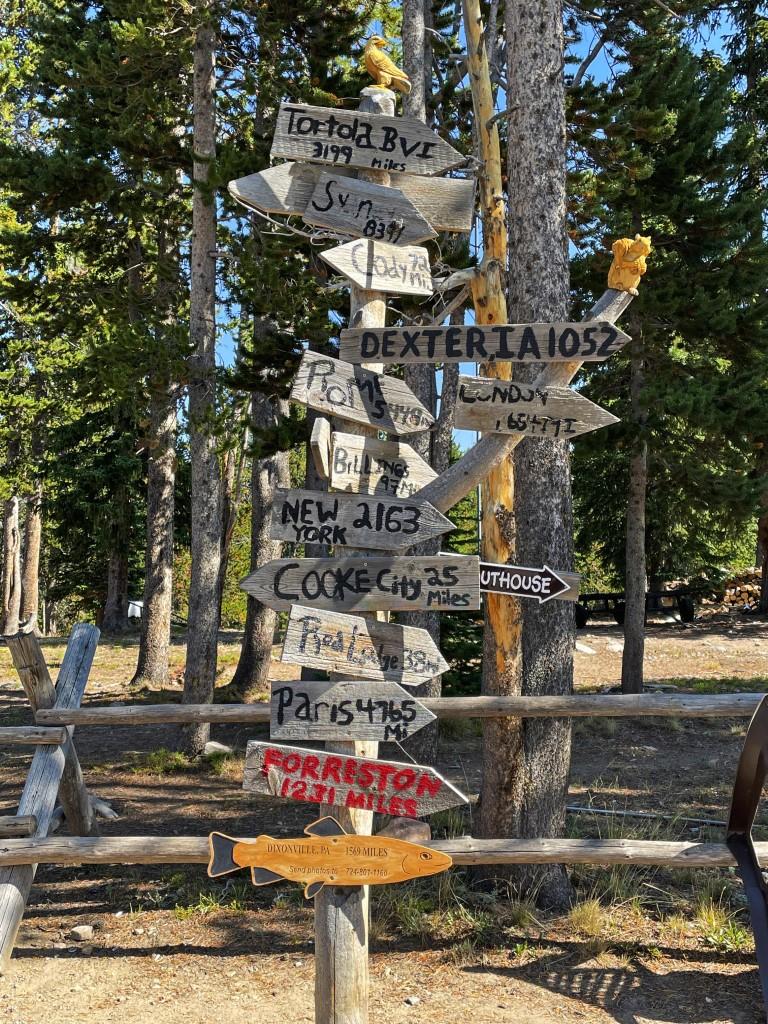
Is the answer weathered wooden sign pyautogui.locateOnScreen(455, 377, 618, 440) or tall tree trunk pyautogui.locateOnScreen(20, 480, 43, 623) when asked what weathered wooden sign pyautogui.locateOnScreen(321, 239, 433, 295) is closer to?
weathered wooden sign pyautogui.locateOnScreen(455, 377, 618, 440)

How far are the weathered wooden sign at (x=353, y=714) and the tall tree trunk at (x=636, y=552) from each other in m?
9.41

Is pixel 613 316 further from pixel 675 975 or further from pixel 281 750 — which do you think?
pixel 675 975

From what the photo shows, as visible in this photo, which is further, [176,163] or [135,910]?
[176,163]

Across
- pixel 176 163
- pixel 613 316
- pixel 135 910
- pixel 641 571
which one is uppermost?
pixel 176 163

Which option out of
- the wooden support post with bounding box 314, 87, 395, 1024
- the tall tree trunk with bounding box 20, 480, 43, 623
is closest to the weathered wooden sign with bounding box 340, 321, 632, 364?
the wooden support post with bounding box 314, 87, 395, 1024

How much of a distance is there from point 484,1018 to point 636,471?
10185 mm

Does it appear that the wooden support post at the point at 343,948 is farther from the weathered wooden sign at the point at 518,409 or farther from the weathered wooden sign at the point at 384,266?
the weathered wooden sign at the point at 384,266

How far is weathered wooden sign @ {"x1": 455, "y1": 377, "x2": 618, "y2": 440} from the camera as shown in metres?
4.01

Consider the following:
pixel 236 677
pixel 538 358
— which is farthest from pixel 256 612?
pixel 538 358

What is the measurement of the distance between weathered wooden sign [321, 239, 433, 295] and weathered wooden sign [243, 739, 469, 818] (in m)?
2.20

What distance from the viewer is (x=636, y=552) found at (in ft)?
43.1

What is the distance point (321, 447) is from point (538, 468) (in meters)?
2.24

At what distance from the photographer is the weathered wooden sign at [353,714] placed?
12.3ft

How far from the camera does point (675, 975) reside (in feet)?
14.9
